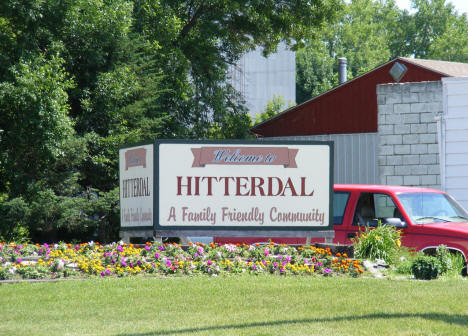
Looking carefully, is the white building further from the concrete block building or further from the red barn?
the concrete block building

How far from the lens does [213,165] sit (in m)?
14.0

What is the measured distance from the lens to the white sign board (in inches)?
550

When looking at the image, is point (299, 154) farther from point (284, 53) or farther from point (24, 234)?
point (284, 53)

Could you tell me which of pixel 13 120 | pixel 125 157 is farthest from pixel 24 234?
pixel 125 157

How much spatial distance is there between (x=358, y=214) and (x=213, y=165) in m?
2.67

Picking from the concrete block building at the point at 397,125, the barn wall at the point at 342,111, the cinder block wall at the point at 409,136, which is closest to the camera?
the concrete block building at the point at 397,125

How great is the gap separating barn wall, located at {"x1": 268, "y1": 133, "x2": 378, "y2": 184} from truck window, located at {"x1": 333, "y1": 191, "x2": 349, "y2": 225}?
11742 millimetres

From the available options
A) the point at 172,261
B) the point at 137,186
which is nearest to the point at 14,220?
the point at 137,186

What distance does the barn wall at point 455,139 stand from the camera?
18.2 meters

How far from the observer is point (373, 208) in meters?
14.0

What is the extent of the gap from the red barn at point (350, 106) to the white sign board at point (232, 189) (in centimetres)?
1195

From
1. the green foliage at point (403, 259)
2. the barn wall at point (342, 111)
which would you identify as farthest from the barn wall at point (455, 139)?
the barn wall at point (342, 111)

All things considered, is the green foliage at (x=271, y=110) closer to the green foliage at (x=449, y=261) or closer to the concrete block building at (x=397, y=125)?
the concrete block building at (x=397, y=125)

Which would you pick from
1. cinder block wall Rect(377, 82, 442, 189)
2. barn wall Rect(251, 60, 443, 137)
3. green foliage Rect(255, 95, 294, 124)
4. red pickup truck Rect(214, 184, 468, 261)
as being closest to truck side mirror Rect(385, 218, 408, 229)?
red pickup truck Rect(214, 184, 468, 261)
